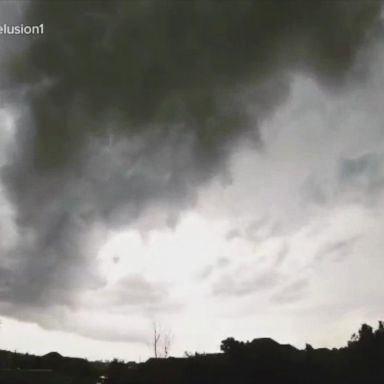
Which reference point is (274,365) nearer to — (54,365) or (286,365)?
(286,365)

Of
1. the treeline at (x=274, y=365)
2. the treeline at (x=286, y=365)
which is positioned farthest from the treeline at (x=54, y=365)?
the treeline at (x=286, y=365)

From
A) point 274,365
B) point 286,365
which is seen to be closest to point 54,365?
point 274,365

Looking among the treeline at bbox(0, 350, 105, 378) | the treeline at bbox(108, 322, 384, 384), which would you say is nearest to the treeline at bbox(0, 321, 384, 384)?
the treeline at bbox(108, 322, 384, 384)

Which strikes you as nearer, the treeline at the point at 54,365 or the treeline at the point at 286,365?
the treeline at the point at 286,365

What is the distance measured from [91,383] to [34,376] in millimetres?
8826

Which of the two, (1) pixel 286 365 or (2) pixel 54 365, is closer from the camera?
(1) pixel 286 365

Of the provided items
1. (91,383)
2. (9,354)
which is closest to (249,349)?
(91,383)

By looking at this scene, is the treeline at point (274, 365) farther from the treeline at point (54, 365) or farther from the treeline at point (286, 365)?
the treeline at point (54, 365)

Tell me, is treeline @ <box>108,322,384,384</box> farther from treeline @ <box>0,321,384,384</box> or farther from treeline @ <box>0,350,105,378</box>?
treeline @ <box>0,350,105,378</box>

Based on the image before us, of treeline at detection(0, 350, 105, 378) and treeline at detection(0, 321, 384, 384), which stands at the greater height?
treeline at detection(0, 321, 384, 384)

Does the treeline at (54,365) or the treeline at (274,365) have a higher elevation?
the treeline at (274,365)

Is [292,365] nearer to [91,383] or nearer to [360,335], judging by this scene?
[360,335]

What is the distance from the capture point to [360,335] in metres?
41.4

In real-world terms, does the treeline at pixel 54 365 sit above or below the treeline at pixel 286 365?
below
